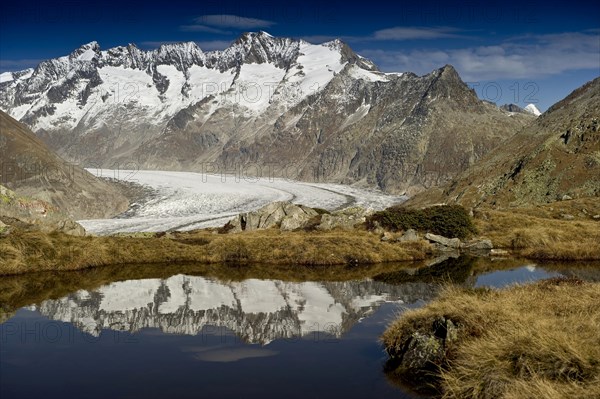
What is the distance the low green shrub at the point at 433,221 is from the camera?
51.3m

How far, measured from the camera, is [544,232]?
4853 cm

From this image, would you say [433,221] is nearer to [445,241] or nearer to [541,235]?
[445,241]

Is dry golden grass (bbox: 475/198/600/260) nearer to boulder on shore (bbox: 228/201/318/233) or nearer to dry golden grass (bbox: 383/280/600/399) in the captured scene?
boulder on shore (bbox: 228/201/318/233)

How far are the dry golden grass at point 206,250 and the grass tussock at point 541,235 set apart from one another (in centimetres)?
916

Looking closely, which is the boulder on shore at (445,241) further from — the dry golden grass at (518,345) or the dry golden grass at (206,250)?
the dry golden grass at (518,345)

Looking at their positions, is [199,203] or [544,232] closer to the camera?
[544,232]

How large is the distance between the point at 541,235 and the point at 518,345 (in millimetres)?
37362

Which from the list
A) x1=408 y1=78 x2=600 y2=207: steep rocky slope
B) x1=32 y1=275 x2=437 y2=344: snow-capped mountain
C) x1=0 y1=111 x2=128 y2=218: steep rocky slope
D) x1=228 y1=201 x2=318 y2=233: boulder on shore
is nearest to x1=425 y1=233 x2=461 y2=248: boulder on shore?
x1=228 y1=201 x2=318 y2=233: boulder on shore

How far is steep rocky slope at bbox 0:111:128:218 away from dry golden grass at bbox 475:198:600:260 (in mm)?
78865

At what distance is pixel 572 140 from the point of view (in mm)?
92312

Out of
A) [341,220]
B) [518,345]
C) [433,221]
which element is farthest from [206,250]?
[518,345]

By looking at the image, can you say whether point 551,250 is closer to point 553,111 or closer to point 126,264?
point 126,264

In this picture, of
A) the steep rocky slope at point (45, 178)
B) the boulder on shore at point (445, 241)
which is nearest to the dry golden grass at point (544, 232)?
the boulder on shore at point (445, 241)

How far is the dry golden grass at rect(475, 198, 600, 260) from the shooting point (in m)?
42.5
